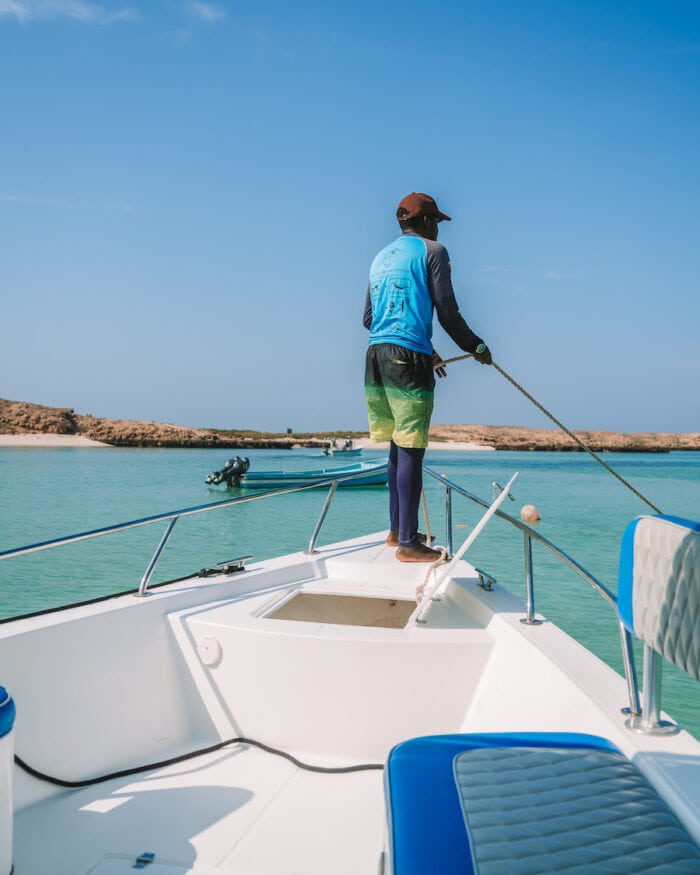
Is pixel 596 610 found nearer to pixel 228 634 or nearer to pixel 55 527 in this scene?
pixel 228 634

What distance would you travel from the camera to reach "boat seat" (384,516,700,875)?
1019 millimetres

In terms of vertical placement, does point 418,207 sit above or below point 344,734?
above

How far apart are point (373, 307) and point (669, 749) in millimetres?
2384

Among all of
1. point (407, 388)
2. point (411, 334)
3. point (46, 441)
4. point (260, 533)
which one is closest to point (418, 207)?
point (411, 334)

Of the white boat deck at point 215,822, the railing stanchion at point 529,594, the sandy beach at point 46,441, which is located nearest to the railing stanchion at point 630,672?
the railing stanchion at point 529,594

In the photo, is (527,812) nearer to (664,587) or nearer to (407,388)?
(664,587)

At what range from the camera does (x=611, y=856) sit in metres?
1.02

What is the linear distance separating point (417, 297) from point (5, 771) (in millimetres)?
2433

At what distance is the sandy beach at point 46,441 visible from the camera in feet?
208

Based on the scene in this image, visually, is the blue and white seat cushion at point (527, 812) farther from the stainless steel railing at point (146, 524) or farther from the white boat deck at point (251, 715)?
the stainless steel railing at point (146, 524)

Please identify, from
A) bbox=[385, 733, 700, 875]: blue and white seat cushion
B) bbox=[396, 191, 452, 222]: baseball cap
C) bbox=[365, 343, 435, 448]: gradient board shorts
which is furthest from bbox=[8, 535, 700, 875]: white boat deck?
bbox=[396, 191, 452, 222]: baseball cap

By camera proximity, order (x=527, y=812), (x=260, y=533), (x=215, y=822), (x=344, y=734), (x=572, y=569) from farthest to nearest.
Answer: (x=260, y=533) → (x=572, y=569) → (x=344, y=734) → (x=215, y=822) → (x=527, y=812)

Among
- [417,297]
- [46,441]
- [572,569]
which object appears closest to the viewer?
[572,569]

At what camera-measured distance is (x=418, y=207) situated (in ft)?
10.6
